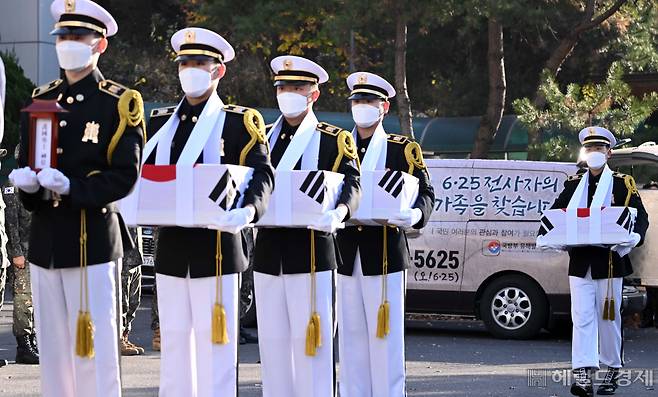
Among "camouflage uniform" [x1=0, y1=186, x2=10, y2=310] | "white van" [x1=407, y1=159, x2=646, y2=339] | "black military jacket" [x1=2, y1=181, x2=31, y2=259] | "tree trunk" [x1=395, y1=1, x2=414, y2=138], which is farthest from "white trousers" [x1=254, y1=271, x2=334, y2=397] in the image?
"tree trunk" [x1=395, y1=1, x2=414, y2=138]

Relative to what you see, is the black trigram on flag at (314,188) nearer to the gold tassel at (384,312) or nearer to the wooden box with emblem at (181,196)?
the wooden box with emblem at (181,196)

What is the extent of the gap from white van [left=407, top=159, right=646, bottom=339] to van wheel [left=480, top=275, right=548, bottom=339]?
0.01 metres

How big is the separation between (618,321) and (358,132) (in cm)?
345

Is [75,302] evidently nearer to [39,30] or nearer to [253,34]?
[253,34]

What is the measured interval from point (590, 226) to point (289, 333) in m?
3.88

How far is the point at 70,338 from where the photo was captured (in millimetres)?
7086

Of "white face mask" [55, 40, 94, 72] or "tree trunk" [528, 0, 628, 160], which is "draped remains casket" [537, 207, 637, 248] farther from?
"tree trunk" [528, 0, 628, 160]

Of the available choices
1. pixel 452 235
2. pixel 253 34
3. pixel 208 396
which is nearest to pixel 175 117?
pixel 208 396

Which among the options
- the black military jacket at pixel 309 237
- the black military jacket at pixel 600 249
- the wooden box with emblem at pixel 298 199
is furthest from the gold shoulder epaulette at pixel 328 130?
the black military jacket at pixel 600 249

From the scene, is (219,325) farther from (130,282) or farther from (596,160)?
(130,282)

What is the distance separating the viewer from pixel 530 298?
16500mm

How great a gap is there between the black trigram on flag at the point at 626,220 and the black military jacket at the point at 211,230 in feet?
15.5

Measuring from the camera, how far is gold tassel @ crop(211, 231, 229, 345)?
297 inches

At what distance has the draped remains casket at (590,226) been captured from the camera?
38.3 feet
